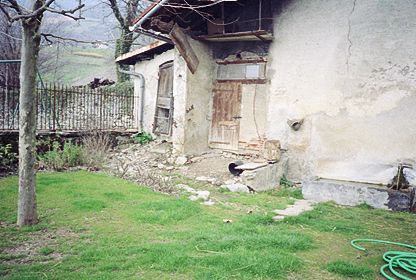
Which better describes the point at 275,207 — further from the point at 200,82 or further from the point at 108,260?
the point at 200,82

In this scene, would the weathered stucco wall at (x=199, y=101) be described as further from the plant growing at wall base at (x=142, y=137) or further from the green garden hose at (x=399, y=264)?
the green garden hose at (x=399, y=264)

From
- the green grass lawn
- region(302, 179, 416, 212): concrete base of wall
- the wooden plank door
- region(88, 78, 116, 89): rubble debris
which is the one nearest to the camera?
the green grass lawn

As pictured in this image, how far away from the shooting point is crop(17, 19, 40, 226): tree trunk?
418cm

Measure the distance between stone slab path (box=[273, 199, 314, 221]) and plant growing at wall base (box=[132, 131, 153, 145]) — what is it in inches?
236

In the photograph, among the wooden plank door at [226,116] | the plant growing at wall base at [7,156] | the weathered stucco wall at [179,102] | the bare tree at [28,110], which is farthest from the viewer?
the wooden plank door at [226,116]

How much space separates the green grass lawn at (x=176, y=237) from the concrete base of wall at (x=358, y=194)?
9.9 inches

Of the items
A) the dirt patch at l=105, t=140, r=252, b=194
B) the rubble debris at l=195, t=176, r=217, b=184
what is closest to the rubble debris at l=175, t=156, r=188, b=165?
the dirt patch at l=105, t=140, r=252, b=194

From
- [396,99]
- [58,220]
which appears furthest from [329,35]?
[58,220]

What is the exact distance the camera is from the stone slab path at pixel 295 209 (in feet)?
18.0

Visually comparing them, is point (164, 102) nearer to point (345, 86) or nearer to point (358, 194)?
point (345, 86)

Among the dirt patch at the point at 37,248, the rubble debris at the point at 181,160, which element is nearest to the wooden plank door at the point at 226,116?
the rubble debris at the point at 181,160

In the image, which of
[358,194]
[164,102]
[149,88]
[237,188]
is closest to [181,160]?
[237,188]

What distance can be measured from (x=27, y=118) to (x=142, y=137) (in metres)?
7.36

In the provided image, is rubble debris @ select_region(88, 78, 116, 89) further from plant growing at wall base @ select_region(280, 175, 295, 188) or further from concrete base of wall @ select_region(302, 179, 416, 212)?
concrete base of wall @ select_region(302, 179, 416, 212)
